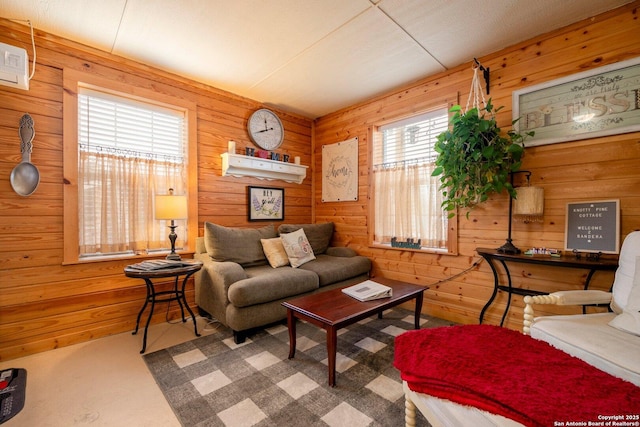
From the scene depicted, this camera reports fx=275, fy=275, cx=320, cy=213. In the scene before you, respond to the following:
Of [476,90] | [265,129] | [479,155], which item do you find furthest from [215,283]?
[476,90]

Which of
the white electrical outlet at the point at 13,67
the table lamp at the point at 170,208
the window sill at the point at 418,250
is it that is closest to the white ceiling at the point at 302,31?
the white electrical outlet at the point at 13,67

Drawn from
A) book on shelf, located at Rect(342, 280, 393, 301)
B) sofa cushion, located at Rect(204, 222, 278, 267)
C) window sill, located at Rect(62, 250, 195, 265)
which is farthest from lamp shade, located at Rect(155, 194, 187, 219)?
book on shelf, located at Rect(342, 280, 393, 301)

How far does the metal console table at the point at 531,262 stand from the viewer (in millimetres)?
1781

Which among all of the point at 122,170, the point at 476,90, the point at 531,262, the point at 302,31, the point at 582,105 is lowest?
the point at 531,262

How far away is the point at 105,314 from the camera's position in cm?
245

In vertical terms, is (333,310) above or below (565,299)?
below

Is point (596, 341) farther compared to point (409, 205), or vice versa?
point (409, 205)

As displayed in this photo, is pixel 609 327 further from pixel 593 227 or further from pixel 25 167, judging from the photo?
pixel 25 167

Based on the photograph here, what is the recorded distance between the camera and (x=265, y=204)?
3.61m

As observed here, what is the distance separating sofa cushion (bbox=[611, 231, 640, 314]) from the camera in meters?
1.53

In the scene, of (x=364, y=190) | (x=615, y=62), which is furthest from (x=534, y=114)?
(x=364, y=190)

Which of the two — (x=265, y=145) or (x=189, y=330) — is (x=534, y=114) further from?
(x=189, y=330)

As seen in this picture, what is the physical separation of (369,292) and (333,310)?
41 centimetres

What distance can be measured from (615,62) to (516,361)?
2304 millimetres
